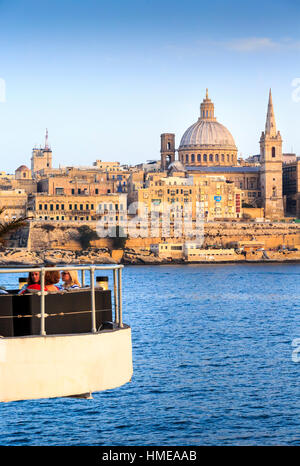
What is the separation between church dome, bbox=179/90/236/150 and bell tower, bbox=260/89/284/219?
7523mm

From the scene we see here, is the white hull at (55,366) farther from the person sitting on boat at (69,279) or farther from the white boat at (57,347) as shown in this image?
the person sitting on boat at (69,279)

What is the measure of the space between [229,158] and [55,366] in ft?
291

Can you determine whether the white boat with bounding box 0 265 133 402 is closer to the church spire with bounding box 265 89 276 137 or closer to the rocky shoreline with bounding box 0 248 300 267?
the rocky shoreline with bounding box 0 248 300 267

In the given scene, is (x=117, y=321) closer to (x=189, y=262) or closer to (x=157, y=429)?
(x=157, y=429)

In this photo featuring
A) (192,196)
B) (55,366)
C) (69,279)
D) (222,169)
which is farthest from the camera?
(222,169)

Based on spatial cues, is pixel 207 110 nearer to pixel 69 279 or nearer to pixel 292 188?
pixel 292 188

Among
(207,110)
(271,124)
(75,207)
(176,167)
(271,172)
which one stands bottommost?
(75,207)

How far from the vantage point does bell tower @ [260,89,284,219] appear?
82812 mm

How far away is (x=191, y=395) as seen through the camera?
13.5m

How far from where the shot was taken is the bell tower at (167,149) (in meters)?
91.1

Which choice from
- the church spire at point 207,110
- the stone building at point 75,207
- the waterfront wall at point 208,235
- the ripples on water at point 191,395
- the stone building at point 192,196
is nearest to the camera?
the ripples on water at point 191,395

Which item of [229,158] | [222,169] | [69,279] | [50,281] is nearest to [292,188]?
[222,169]

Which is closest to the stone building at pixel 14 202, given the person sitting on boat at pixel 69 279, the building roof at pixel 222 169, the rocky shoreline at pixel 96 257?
the rocky shoreline at pixel 96 257

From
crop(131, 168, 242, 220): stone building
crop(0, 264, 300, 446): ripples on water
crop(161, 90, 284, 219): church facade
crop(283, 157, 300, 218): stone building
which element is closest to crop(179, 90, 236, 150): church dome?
crop(161, 90, 284, 219): church facade
